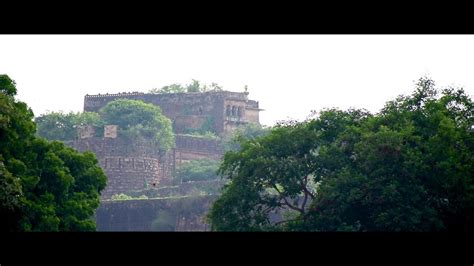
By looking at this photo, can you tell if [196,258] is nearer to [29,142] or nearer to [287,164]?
[29,142]

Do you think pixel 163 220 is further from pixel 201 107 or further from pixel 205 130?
pixel 201 107

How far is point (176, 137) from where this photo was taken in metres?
91.6

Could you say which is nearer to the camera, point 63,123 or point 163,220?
point 163,220

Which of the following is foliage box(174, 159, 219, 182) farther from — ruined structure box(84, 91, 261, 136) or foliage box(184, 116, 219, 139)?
ruined structure box(84, 91, 261, 136)

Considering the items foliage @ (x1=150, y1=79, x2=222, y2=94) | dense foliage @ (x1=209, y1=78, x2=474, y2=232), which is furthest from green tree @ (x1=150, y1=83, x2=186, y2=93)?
dense foliage @ (x1=209, y1=78, x2=474, y2=232)

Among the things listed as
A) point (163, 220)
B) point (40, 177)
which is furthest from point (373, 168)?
point (163, 220)

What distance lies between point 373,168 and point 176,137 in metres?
55.9

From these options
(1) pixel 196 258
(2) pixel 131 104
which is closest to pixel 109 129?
(2) pixel 131 104

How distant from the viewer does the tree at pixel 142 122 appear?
8844 centimetres

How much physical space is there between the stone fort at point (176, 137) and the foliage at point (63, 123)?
1308 millimetres

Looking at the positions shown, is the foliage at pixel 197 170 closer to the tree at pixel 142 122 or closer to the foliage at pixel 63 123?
the tree at pixel 142 122

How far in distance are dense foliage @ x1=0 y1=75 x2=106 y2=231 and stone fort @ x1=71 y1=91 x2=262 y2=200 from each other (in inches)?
1998

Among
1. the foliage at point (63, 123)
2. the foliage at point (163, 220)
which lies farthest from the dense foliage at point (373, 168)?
the foliage at point (63, 123)
